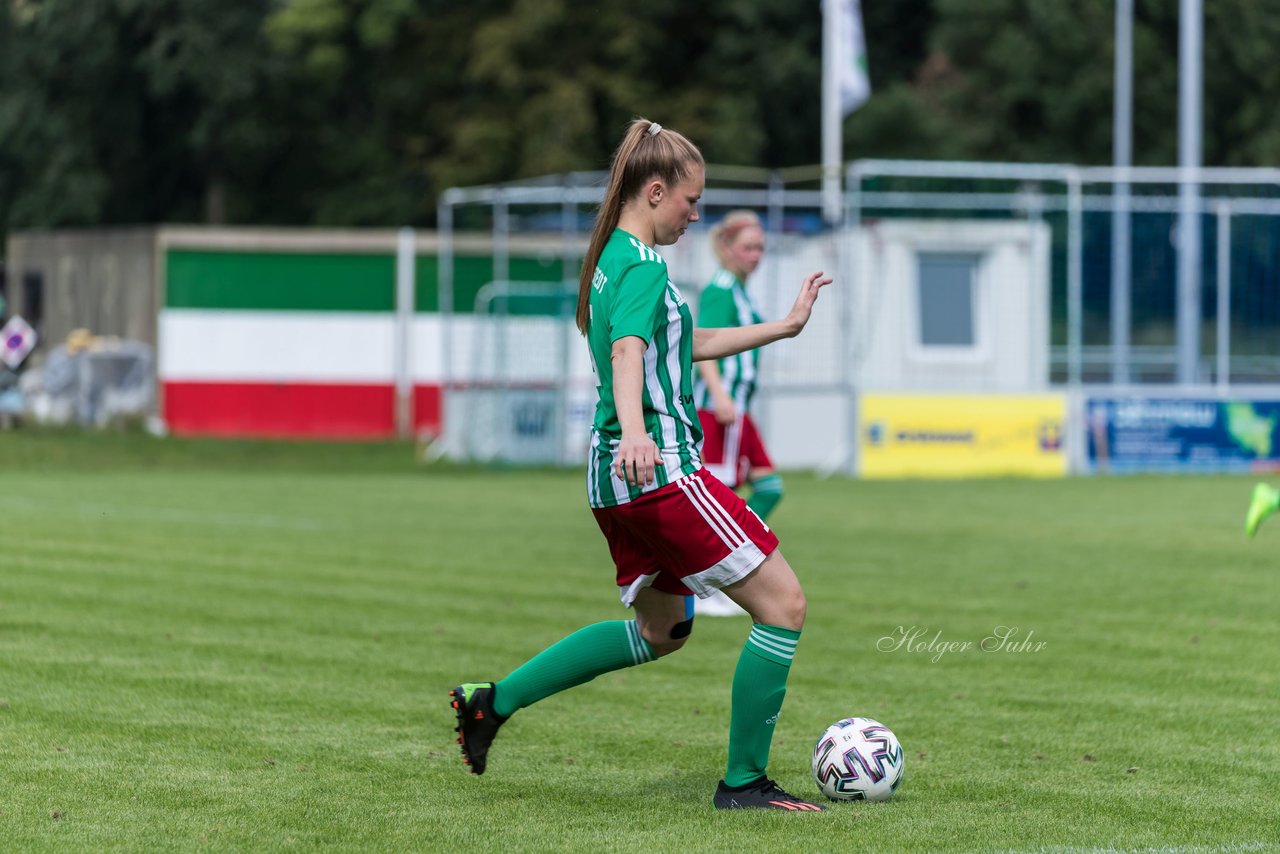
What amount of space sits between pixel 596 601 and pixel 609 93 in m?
31.9

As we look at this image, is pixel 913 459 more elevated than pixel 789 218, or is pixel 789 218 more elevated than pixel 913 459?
pixel 789 218

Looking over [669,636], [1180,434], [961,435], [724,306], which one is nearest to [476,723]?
[669,636]

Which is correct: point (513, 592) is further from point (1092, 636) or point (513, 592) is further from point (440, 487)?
point (440, 487)

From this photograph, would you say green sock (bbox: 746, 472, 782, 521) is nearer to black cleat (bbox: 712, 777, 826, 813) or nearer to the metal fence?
black cleat (bbox: 712, 777, 826, 813)

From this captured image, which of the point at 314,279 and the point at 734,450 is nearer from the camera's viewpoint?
the point at 734,450

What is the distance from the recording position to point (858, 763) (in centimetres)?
567

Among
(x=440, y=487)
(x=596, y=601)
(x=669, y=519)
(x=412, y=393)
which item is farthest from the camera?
(x=412, y=393)

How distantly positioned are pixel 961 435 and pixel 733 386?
12815 millimetres

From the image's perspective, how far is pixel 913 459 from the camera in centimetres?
2231

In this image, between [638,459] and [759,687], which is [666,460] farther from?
[759,687]

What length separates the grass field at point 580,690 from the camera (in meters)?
5.36

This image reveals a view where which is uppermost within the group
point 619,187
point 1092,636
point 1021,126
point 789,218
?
point 1021,126

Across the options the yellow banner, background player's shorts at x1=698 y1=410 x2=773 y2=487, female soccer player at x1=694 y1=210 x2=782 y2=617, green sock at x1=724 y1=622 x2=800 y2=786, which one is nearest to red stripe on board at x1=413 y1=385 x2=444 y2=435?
the yellow banner

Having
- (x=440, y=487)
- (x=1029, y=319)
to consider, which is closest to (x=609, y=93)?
(x=1029, y=319)
